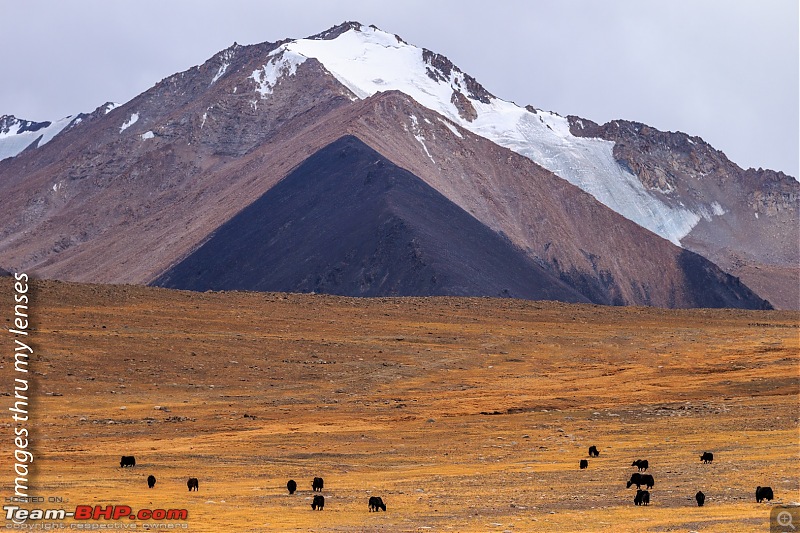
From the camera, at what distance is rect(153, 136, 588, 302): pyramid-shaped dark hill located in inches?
4491

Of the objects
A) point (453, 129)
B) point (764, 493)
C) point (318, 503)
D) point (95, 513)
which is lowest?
point (764, 493)

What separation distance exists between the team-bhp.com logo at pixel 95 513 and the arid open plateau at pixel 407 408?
65cm

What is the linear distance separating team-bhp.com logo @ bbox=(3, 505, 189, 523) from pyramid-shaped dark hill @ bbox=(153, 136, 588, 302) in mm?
80787

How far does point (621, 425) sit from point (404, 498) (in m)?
19.5

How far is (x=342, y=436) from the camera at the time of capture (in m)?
46.4

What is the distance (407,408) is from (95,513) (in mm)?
30318

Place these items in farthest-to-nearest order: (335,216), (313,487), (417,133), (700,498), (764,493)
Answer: (417,133) → (335,216) → (313,487) → (700,498) → (764,493)

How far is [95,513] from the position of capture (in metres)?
25.7

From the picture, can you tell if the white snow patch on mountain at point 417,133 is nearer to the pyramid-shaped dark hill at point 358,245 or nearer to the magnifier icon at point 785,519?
the pyramid-shaped dark hill at point 358,245

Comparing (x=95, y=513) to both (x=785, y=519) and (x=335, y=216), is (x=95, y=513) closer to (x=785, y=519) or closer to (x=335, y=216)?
(x=785, y=519)

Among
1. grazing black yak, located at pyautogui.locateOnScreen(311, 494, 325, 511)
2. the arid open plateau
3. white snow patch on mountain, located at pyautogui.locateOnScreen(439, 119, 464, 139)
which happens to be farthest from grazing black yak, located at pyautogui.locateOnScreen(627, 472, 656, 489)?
white snow patch on mountain, located at pyautogui.locateOnScreen(439, 119, 464, 139)

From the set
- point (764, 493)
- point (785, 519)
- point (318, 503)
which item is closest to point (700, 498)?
point (764, 493)

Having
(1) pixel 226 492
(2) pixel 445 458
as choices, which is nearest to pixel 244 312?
(2) pixel 445 458

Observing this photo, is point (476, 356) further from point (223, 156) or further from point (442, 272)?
point (223, 156)
